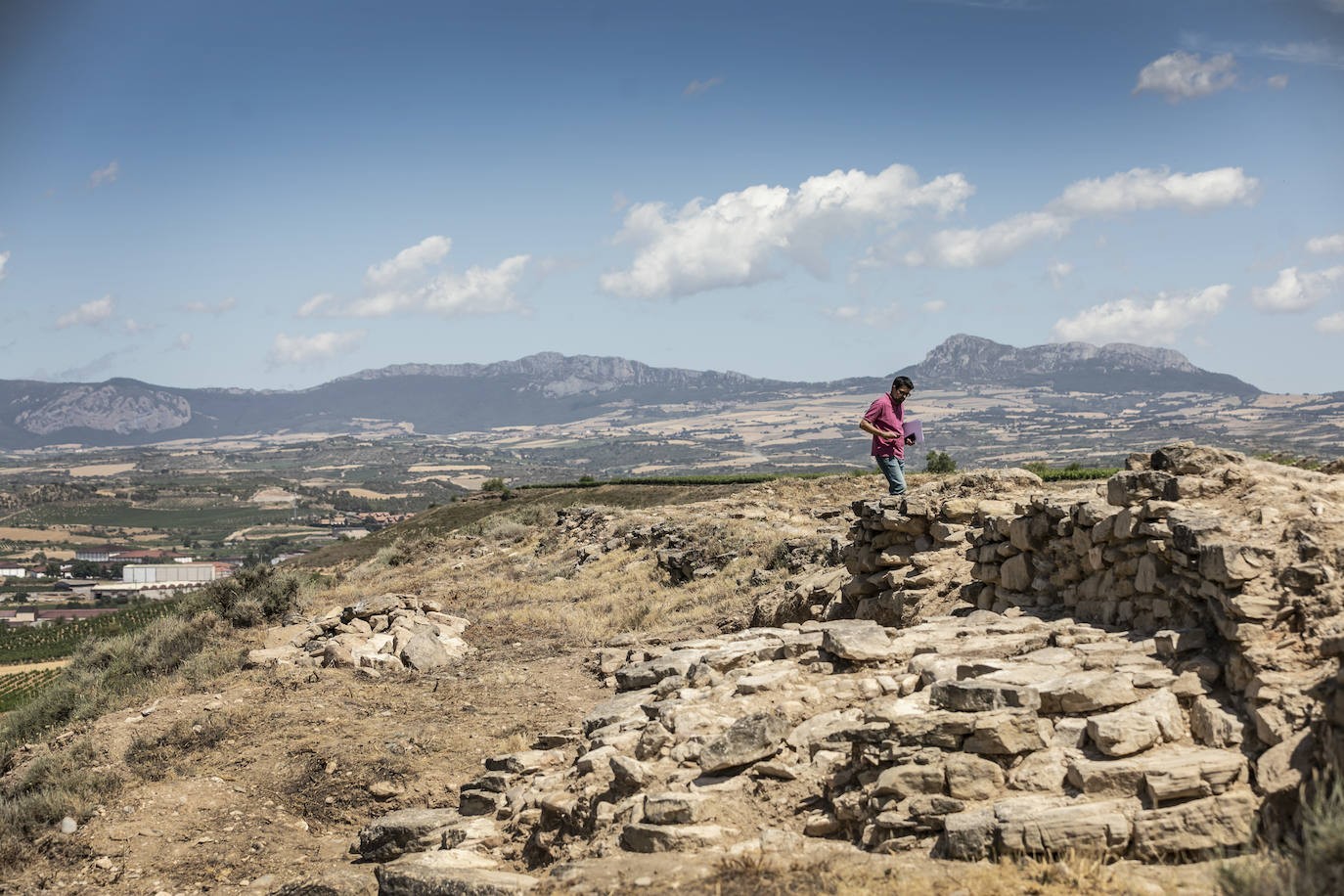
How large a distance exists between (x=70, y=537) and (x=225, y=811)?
148m

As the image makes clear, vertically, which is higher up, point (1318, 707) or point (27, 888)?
point (1318, 707)

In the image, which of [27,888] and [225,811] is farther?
[225,811]

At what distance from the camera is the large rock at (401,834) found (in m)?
9.18

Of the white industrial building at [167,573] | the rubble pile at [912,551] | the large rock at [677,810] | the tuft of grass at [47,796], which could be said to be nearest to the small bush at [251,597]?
the tuft of grass at [47,796]

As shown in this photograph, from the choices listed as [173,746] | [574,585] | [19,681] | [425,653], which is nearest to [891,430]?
[425,653]

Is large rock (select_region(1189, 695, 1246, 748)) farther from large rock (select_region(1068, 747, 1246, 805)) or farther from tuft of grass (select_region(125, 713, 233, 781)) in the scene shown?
tuft of grass (select_region(125, 713, 233, 781))

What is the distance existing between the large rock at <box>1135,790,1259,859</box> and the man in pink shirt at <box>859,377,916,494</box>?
8.47 metres

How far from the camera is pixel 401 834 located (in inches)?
365

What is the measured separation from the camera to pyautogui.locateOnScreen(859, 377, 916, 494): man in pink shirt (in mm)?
14070

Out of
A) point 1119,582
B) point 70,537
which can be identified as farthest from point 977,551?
point 70,537

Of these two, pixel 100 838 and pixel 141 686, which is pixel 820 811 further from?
pixel 141 686

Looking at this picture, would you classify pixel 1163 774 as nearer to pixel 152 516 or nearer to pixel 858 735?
pixel 858 735

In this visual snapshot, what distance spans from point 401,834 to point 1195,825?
23.5ft

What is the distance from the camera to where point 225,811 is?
35.4ft
